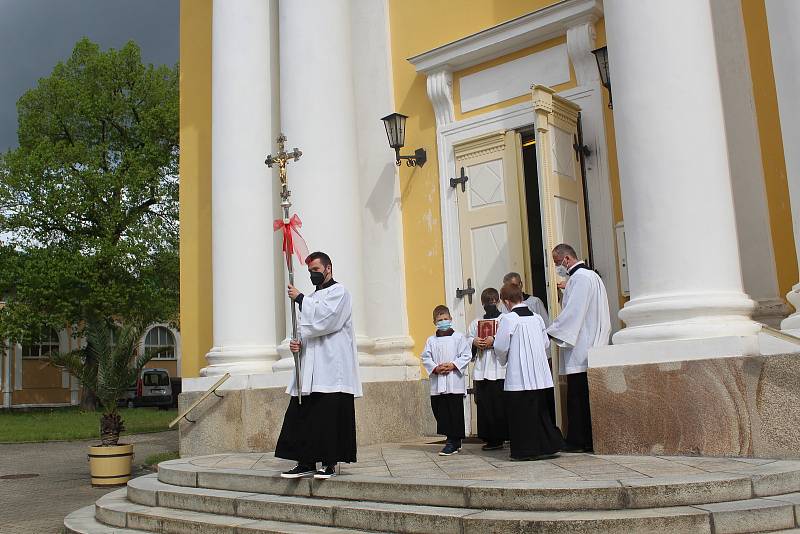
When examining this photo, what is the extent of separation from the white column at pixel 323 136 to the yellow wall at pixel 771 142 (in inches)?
198

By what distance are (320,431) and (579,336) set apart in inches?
98.4

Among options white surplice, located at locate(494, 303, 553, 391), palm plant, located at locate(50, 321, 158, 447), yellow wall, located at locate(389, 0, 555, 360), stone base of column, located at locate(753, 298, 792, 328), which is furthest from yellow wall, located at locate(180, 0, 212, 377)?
stone base of column, located at locate(753, 298, 792, 328)

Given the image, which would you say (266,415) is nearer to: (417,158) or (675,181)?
(417,158)

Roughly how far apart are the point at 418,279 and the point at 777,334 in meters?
5.48

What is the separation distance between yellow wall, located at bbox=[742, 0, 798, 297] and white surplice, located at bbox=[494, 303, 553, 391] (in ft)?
7.81

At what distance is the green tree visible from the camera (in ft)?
99.2

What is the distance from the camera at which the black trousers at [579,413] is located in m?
7.41

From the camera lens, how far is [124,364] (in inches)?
462

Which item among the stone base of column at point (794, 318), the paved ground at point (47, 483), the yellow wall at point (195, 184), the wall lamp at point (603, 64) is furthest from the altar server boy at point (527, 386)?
the yellow wall at point (195, 184)

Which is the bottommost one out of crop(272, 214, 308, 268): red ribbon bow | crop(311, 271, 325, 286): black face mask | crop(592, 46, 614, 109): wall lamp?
crop(311, 271, 325, 286): black face mask

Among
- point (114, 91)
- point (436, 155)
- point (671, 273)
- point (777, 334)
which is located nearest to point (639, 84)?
point (671, 273)

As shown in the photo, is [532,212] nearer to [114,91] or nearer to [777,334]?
[777,334]

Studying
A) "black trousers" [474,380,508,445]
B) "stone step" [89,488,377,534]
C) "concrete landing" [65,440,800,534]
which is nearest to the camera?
"concrete landing" [65,440,800,534]

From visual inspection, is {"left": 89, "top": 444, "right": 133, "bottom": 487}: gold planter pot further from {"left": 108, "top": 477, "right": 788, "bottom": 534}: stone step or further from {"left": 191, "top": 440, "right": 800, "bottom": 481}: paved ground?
{"left": 108, "top": 477, "right": 788, "bottom": 534}: stone step
